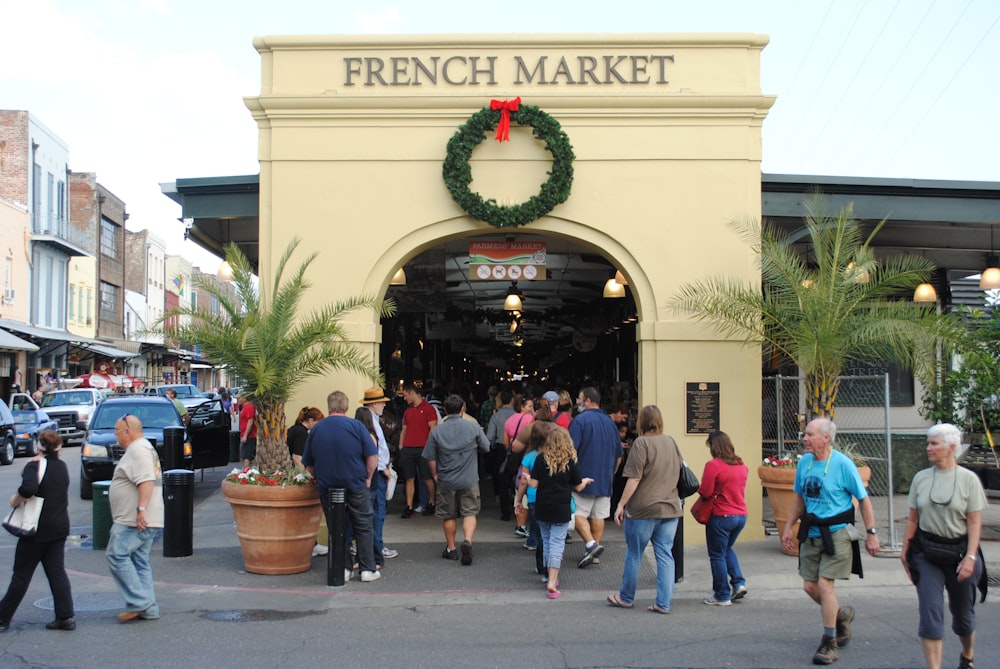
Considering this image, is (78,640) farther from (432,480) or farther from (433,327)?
A: (433,327)

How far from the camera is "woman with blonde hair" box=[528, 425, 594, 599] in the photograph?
28.2 ft

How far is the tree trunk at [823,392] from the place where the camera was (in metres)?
10.7

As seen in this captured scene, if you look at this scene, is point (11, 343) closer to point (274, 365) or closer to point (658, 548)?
point (274, 365)

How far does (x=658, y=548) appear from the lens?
7891 mm

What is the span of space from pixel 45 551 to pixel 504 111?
703 cm

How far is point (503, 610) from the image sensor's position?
8180 millimetres

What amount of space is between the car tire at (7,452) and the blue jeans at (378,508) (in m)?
16.6

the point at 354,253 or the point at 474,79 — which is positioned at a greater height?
the point at 474,79

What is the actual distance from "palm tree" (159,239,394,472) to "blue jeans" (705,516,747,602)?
14.8 ft

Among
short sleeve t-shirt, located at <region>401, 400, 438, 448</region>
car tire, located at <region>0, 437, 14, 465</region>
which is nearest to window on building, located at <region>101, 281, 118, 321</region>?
car tire, located at <region>0, 437, 14, 465</region>

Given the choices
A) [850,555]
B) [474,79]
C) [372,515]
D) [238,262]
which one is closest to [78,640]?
[372,515]

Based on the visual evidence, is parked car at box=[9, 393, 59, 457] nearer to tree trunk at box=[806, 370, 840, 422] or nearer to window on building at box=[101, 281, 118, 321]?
tree trunk at box=[806, 370, 840, 422]

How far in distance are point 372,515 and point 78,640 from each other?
3.02 metres

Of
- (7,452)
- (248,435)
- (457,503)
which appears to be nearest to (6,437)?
(7,452)
